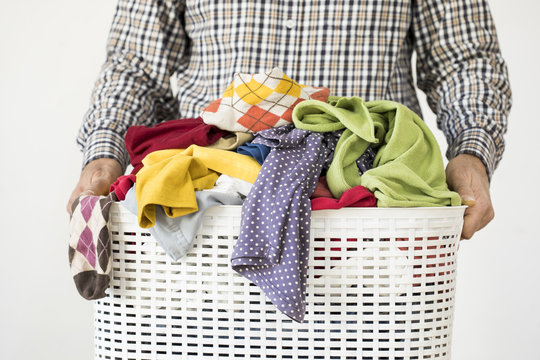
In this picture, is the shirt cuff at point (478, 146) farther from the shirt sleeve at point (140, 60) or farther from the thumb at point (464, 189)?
the shirt sleeve at point (140, 60)

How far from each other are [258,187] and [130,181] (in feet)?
0.54

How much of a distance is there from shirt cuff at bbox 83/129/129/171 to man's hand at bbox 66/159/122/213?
15 mm

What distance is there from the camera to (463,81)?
3.31ft

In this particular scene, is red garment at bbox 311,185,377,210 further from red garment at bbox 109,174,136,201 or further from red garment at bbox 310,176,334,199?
red garment at bbox 109,174,136,201

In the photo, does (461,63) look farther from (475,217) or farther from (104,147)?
(104,147)

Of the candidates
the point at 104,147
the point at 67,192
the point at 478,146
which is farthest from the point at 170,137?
the point at 67,192

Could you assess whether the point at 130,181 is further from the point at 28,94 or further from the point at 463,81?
the point at 28,94

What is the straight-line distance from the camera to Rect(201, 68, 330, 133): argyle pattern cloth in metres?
0.75

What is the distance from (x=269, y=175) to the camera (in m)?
0.65

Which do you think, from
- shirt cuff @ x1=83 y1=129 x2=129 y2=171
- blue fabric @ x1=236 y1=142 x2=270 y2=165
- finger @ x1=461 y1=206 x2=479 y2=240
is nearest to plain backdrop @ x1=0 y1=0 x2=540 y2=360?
shirt cuff @ x1=83 y1=129 x2=129 y2=171

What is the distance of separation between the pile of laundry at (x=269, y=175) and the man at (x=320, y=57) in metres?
0.21

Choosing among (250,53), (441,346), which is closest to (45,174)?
(250,53)

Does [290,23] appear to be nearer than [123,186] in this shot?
No

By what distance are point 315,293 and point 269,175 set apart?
14 centimetres
